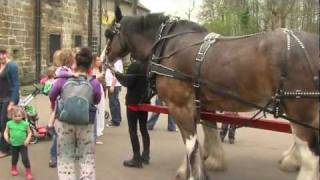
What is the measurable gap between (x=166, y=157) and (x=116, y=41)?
84.5 inches

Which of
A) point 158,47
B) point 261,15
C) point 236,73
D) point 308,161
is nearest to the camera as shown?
point 308,161

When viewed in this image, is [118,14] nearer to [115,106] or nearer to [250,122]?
[250,122]

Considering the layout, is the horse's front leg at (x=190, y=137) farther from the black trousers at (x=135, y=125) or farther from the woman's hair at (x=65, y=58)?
the woman's hair at (x=65, y=58)

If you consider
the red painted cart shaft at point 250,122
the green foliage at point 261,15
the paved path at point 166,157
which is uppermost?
the green foliage at point 261,15

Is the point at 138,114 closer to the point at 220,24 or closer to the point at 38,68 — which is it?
the point at 38,68

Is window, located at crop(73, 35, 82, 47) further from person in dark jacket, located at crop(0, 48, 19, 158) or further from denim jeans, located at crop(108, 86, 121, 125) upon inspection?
person in dark jacket, located at crop(0, 48, 19, 158)

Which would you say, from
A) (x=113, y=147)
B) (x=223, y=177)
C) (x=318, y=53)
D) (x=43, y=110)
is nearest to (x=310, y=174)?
(x=318, y=53)

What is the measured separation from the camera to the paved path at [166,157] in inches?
273

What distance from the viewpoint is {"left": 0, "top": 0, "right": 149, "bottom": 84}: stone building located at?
21.3m

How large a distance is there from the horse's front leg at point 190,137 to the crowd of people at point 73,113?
559 millimetres

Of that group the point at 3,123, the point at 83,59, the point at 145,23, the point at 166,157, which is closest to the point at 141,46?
the point at 145,23

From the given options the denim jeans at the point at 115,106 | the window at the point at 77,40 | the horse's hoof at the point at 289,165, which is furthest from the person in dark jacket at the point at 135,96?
the window at the point at 77,40

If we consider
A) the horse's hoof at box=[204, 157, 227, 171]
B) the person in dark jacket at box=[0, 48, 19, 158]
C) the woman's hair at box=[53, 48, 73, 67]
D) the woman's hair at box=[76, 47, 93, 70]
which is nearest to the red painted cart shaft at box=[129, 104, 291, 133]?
the horse's hoof at box=[204, 157, 227, 171]

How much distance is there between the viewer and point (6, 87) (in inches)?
314
